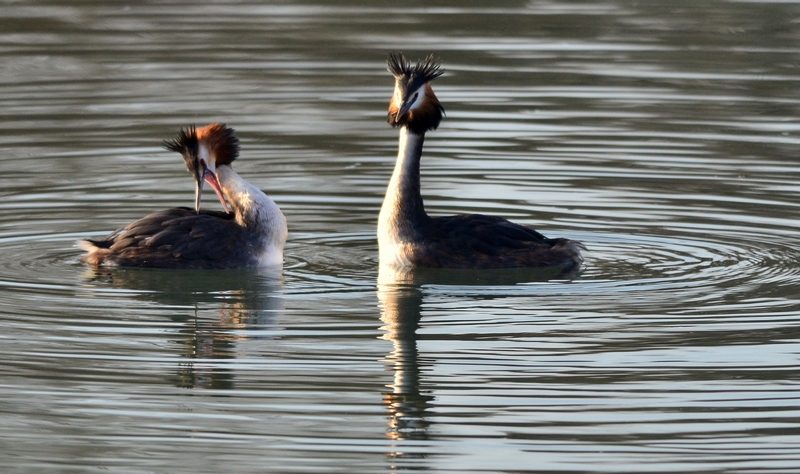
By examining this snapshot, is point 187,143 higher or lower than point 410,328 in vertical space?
higher

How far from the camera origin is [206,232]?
10562 millimetres

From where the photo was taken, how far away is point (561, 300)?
962cm

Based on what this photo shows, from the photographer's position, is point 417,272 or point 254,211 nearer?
point 417,272

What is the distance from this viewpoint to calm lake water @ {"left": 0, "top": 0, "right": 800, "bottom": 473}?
283 inches

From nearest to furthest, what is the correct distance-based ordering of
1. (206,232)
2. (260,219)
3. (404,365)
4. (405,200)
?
1. (404,365)
2. (206,232)
3. (405,200)
4. (260,219)

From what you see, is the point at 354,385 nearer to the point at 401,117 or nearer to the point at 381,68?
the point at 401,117

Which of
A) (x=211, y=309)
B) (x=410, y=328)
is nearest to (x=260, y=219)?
(x=211, y=309)

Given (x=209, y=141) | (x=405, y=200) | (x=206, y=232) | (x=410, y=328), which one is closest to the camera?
(x=410, y=328)

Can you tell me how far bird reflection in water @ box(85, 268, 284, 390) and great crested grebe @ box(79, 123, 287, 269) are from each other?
97 millimetres

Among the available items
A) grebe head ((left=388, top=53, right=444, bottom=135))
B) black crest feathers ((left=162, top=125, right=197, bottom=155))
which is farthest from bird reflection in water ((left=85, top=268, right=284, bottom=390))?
grebe head ((left=388, top=53, right=444, bottom=135))

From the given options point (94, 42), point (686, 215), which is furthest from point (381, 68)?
point (686, 215)

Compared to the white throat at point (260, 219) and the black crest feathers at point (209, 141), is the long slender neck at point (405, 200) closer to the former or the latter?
the white throat at point (260, 219)

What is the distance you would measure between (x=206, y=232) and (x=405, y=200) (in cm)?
144

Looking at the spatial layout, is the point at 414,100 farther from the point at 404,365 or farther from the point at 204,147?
the point at 404,365
